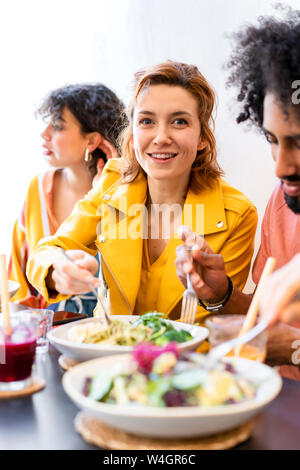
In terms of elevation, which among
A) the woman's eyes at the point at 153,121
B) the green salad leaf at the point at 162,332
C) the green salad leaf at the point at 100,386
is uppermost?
the woman's eyes at the point at 153,121

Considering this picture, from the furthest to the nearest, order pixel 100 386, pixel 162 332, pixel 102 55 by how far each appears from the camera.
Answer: pixel 102 55
pixel 162 332
pixel 100 386

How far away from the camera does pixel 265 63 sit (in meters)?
1.54

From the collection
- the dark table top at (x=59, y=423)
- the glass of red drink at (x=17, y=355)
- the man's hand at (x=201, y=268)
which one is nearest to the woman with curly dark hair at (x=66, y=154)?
the man's hand at (x=201, y=268)

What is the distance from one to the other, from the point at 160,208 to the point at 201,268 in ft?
1.65

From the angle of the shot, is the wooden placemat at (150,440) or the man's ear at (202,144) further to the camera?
the man's ear at (202,144)

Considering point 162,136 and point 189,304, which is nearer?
point 189,304

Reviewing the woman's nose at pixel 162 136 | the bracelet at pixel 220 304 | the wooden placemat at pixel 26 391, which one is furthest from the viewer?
the woman's nose at pixel 162 136

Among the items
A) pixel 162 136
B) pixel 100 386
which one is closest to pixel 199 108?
pixel 162 136

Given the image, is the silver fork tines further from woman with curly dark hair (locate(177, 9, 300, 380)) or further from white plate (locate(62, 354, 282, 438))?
white plate (locate(62, 354, 282, 438))

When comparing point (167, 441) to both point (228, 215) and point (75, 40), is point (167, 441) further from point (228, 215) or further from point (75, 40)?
point (75, 40)

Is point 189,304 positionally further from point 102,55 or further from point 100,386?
point 102,55

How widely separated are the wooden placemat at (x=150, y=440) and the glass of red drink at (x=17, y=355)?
0.25m

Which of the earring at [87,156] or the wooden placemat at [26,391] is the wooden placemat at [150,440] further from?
the earring at [87,156]

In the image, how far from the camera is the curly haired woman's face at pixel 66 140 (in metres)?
2.93
